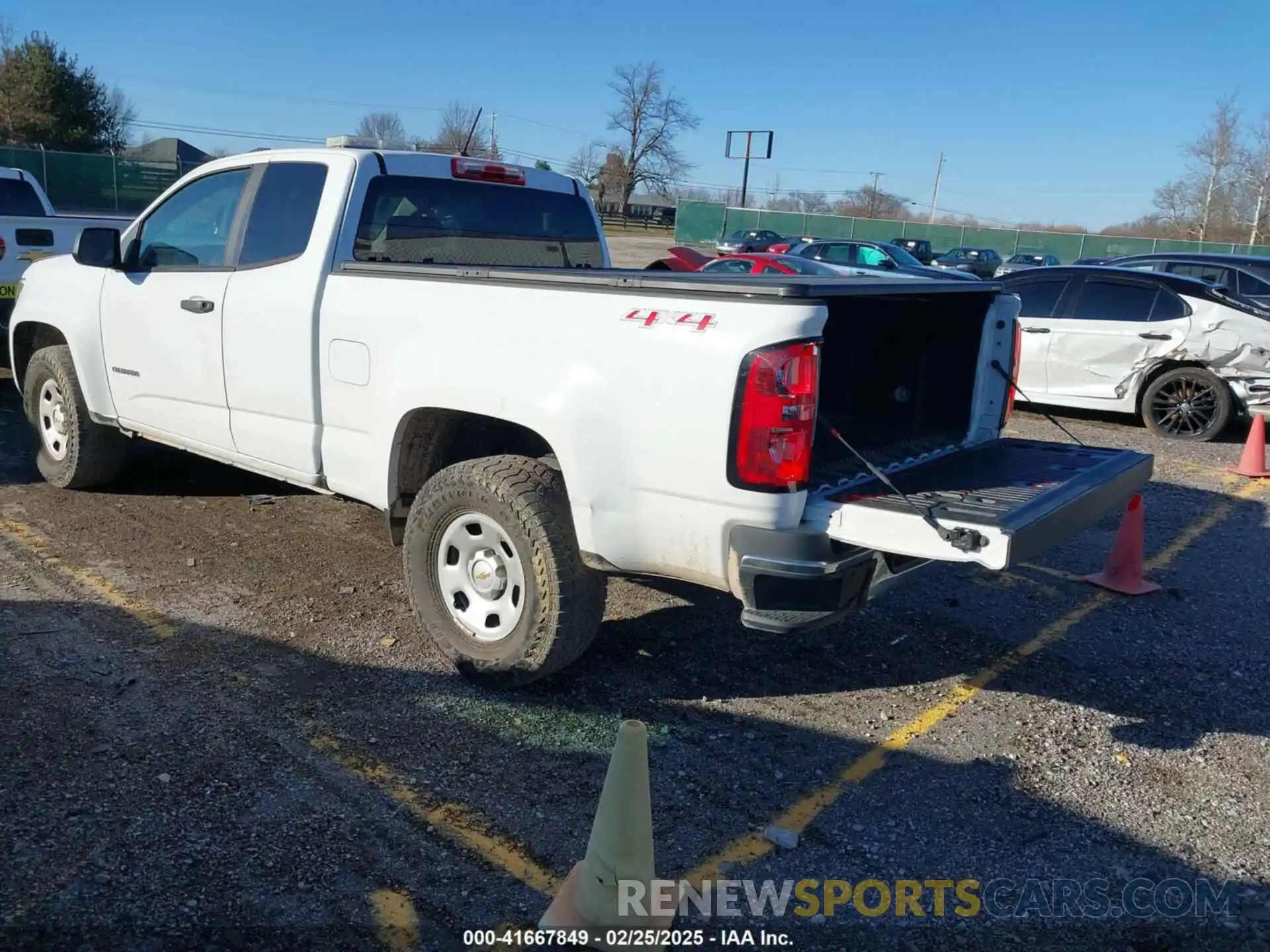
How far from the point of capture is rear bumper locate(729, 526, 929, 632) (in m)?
3.32

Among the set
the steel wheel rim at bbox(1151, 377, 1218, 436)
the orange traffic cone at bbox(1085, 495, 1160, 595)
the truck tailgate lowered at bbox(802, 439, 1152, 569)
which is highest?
the truck tailgate lowered at bbox(802, 439, 1152, 569)

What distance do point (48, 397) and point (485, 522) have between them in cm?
407

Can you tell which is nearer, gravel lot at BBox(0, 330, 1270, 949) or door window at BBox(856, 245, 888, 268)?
gravel lot at BBox(0, 330, 1270, 949)

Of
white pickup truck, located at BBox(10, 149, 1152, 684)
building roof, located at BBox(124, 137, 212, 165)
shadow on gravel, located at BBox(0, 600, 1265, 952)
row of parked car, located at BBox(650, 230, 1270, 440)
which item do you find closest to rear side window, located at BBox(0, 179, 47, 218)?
white pickup truck, located at BBox(10, 149, 1152, 684)

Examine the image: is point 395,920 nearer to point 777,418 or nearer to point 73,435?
point 777,418

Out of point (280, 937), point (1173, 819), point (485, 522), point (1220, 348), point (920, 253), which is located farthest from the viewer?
point (920, 253)

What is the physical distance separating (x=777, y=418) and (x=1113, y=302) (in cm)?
853

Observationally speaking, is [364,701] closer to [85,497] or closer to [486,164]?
[486,164]

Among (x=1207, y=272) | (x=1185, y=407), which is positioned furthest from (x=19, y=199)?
(x=1207, y=272)

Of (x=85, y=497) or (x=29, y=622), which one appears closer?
(x=29, y=622)

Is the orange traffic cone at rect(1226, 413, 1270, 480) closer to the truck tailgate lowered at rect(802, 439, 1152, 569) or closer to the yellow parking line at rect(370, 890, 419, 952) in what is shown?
the truck tailgate lowered at rect(802, 439, 1152, 569)

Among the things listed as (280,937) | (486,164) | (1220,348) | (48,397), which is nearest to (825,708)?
(280,937)

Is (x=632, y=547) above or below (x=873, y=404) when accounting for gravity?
below

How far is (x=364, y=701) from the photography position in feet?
13.3
